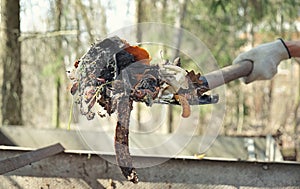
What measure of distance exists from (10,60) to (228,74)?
11.3 feet

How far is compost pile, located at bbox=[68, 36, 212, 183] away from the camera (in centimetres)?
201

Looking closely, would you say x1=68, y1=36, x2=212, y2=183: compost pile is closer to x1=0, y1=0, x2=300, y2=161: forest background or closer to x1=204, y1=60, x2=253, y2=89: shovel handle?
x1=0, y1=0, x2=300, y2=161: forest background

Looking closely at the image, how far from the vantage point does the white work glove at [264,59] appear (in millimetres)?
3034

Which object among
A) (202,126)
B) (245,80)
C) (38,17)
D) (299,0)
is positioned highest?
(299,0)

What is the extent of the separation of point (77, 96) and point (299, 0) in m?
6.84

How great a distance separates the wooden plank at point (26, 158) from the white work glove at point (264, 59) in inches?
50.7

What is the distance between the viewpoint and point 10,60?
18.4 ft

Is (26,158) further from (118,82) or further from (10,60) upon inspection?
(10,60)

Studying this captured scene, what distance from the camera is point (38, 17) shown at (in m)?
6.48

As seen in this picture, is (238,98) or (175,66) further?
(238,98)

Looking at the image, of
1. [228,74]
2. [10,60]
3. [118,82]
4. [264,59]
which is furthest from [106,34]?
[10,60]

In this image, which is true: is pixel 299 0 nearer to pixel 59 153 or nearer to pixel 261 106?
pixel 261 106

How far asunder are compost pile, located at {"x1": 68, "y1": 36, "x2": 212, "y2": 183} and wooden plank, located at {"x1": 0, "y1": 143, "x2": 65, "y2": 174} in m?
0.54

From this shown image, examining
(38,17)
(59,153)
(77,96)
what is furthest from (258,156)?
(38,17)
